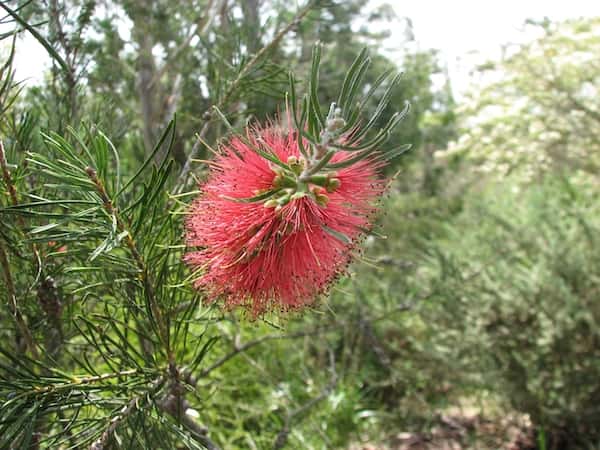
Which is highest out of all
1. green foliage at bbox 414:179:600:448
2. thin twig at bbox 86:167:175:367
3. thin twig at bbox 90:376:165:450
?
thin twig at bbox 86:167:175:367

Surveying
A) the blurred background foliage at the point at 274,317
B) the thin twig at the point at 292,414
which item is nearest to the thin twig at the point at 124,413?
the blurred background foliage at the point at 274,317

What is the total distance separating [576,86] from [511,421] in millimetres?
4614

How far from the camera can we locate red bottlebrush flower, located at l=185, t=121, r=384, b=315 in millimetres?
542

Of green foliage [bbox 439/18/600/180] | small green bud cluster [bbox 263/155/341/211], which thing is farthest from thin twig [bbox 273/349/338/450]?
green foliage [bbox 439/18/600/180]

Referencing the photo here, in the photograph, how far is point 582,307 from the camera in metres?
3.19

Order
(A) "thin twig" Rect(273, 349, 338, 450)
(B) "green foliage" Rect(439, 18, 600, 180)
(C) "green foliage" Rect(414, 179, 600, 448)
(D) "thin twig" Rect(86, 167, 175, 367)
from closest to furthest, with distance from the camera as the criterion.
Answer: (D) "thin twig" Rect(86, 167, 175, 367)
(A) "thin twig" Rect(273, 349, 338, 450)
(C) "green foliage" Rect(414, 179, 600, 448)
(B) "green foliage" Rect(439, 18, 600, 180)

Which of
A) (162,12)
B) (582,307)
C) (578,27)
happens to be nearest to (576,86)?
(578,27)

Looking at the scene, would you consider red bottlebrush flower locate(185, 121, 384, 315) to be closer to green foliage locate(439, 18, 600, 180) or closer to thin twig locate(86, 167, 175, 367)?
thin twig locate(86, 167, 175, 367)

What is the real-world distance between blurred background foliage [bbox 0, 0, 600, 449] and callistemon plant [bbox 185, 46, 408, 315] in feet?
0.14

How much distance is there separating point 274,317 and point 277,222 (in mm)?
224

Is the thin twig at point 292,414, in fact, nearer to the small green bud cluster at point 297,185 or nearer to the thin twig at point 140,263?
the thin twig at point 140,263

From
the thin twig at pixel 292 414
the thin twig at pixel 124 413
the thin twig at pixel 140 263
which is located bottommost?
the thin twig at pixel 292 414

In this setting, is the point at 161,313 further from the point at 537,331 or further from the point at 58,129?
the point at 537,331

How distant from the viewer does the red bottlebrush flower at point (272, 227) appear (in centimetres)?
54
